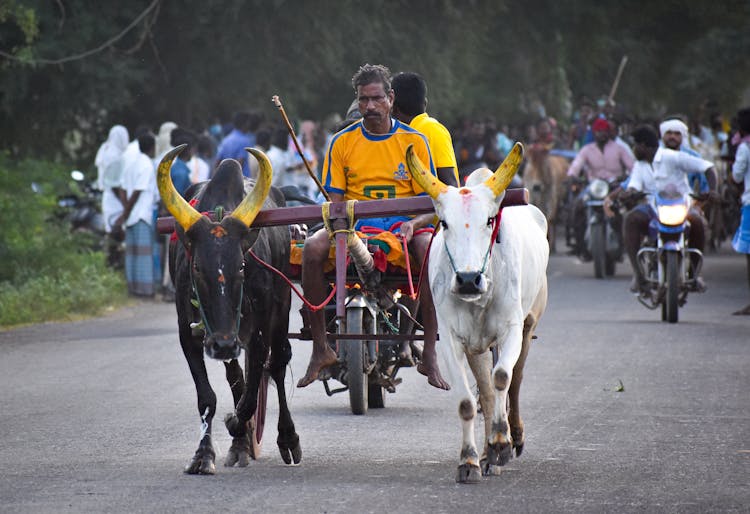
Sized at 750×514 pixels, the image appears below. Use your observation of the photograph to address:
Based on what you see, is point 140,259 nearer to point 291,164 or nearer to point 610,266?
point 291,164

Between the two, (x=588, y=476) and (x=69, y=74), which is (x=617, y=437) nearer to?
(x=588, y=476)

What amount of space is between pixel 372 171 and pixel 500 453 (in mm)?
2024

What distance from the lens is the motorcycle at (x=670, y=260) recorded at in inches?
648

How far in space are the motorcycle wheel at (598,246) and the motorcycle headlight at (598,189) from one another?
1.32ft

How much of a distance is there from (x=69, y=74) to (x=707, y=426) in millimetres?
16752

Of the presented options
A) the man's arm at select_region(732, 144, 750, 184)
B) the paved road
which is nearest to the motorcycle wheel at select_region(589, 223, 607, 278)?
the man's arm at select_region(732, 144, 750, 184)

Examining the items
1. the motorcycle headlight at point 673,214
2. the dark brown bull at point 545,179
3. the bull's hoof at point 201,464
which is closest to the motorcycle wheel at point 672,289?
the motorcycle headlight at point 673,214

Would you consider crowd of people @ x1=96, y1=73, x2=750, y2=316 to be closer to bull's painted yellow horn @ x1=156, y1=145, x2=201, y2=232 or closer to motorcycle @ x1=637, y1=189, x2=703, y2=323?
motorcycle @ x1=637, y1=189, x2=703, y2=323

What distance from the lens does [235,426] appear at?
8.55 meters

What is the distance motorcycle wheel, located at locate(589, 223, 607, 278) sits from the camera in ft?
72.8

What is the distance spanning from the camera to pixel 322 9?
2759cm

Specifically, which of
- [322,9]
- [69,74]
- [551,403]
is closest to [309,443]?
[551,403]

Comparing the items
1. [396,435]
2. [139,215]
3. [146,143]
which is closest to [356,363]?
[396,435]

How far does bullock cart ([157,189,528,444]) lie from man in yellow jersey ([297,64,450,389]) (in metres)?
0.12
